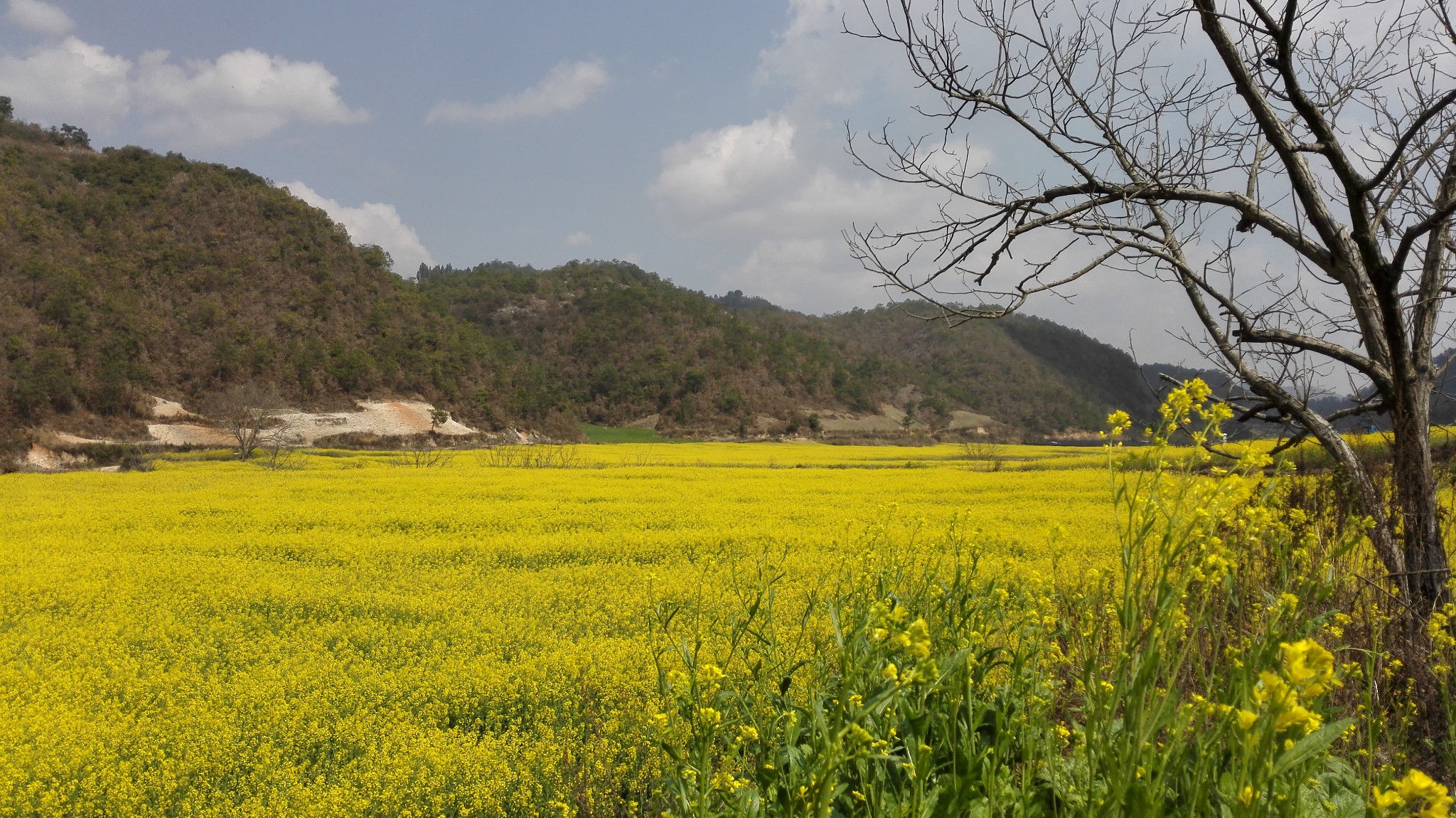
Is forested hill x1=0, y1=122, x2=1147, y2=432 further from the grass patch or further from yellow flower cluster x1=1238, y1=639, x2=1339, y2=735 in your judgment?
yellow flower cluster x1=1238, y1=639, x2=1339, y2=735

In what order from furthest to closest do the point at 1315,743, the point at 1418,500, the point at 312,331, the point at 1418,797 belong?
the point at 312,331 → the point at 1418,500 → the point at 1315,743 → the point at 1418,797

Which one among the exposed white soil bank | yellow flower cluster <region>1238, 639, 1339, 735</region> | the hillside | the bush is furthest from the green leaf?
the hillside

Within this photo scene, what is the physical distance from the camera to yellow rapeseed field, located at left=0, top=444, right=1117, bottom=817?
4.01m

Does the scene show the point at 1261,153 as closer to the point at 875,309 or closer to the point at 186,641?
the point at 186,641

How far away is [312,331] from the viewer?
50688 millimetres

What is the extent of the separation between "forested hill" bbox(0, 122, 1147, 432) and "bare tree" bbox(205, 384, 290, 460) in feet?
34.1

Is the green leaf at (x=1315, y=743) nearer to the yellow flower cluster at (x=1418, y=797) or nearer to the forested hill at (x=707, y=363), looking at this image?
the yellow flower cluster at (x=1418, y=797)

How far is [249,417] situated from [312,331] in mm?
23962

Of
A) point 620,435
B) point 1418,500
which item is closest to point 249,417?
point 620,435

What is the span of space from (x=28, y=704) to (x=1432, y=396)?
882cm

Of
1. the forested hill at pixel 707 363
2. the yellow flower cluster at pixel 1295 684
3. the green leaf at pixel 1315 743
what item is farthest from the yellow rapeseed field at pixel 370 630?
the forested hill at pixel 707 363

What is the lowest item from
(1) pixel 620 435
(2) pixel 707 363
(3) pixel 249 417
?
(1) pixel 620 435

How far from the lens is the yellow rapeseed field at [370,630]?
4008 mm

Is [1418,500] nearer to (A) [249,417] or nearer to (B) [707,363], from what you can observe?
(A) [249,417]
